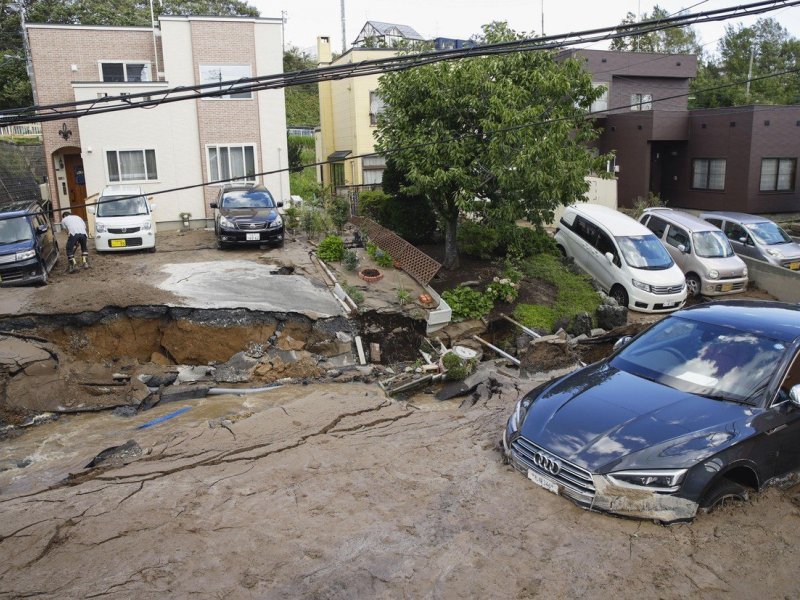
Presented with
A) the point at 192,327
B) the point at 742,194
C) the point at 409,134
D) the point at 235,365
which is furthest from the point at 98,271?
the point at 742,194

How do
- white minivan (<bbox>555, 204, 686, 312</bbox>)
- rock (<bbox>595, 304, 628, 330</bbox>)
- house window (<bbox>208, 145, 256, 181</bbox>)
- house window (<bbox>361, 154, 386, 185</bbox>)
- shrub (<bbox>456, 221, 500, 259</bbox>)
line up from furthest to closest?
house window (<bbox>361, 154, 386, 185</bbox>)
house window (<bbox>208, 145, 256, 181</bbox>)
shrub (<bbox>456, 221, 500, 259</bbox>)
white minivan (<bbox>555, 204, 686, 312</bbox>)
rock (<bbox>595, 304, 628, 330</bbox>)

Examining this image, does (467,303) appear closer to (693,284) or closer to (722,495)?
(693,284)

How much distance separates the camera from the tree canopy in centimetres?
3225

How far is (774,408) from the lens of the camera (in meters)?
5.60

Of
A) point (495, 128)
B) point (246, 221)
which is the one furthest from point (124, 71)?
point (495, 128)

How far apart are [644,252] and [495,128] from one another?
16.3 ft

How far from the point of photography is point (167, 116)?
21.2 meters

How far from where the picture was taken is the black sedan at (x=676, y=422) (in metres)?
5.10

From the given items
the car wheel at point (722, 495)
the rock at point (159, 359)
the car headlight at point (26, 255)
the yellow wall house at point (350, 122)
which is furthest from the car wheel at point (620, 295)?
the car headlight at point (26, 255)

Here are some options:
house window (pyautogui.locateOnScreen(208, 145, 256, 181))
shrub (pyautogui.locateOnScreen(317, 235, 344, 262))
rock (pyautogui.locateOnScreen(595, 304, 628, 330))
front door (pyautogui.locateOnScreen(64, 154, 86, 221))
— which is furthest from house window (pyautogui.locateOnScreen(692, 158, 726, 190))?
front door (pyautogui.locateOnScreen(64, 154, 86, 221))

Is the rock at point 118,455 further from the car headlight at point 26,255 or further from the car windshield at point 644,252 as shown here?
the car windshield at point 644,252

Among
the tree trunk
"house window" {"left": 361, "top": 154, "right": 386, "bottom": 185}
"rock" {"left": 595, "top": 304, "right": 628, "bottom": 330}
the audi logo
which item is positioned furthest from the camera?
"house window" {"left": 361, "top": 154, "right": 386, "bottom": 185}

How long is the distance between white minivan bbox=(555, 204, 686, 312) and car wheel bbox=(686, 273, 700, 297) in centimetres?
107

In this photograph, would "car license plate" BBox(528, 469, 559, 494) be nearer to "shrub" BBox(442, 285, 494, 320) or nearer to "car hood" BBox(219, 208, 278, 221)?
"shrub" BBox(442, 285, 494, 320)
